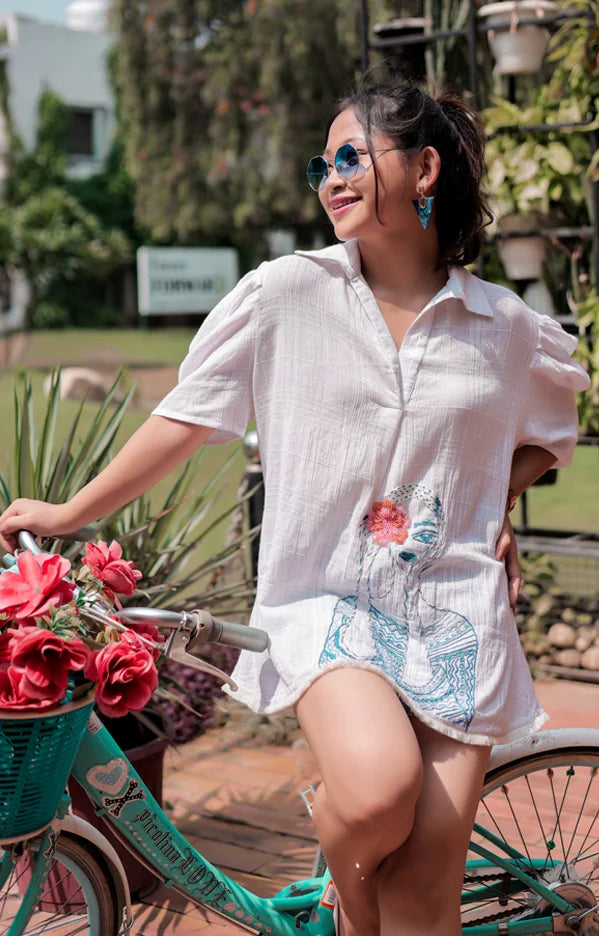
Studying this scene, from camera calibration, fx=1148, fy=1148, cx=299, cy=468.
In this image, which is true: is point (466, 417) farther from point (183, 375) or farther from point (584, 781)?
point (584, 781)

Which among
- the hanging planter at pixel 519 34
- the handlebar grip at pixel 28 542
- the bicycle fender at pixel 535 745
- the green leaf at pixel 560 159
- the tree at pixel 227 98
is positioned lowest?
the bicycle fender at pixel 535 745

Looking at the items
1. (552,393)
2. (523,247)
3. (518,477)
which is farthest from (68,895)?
(523,247)

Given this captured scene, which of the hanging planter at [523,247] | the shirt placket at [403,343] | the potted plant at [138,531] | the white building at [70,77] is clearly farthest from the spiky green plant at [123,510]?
the white building at [70,77]

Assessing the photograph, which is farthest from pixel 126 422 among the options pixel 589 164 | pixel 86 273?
pixel 86 273

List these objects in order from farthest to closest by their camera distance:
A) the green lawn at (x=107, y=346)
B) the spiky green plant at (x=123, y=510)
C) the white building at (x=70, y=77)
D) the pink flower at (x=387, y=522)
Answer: the white building at (x=70, y=77), the green lawn at (x=107, y=346), the spiky green plant at (x=123, y=510), the pink flower at (x=387, y=522)

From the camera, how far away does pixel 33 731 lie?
1.61 m

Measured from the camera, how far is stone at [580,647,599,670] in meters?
4.54

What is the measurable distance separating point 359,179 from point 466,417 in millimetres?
447

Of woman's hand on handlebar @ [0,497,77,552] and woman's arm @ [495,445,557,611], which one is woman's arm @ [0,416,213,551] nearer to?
woman's hand on handlebar @ [0,497,77,552]

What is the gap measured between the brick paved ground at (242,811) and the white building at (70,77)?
3049 cm

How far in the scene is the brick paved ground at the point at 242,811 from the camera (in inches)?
110

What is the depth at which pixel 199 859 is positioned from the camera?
206 cm

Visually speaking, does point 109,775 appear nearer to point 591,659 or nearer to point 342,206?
point 342,206

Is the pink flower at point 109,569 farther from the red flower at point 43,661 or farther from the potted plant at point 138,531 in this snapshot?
the potted plant at point 138,531
